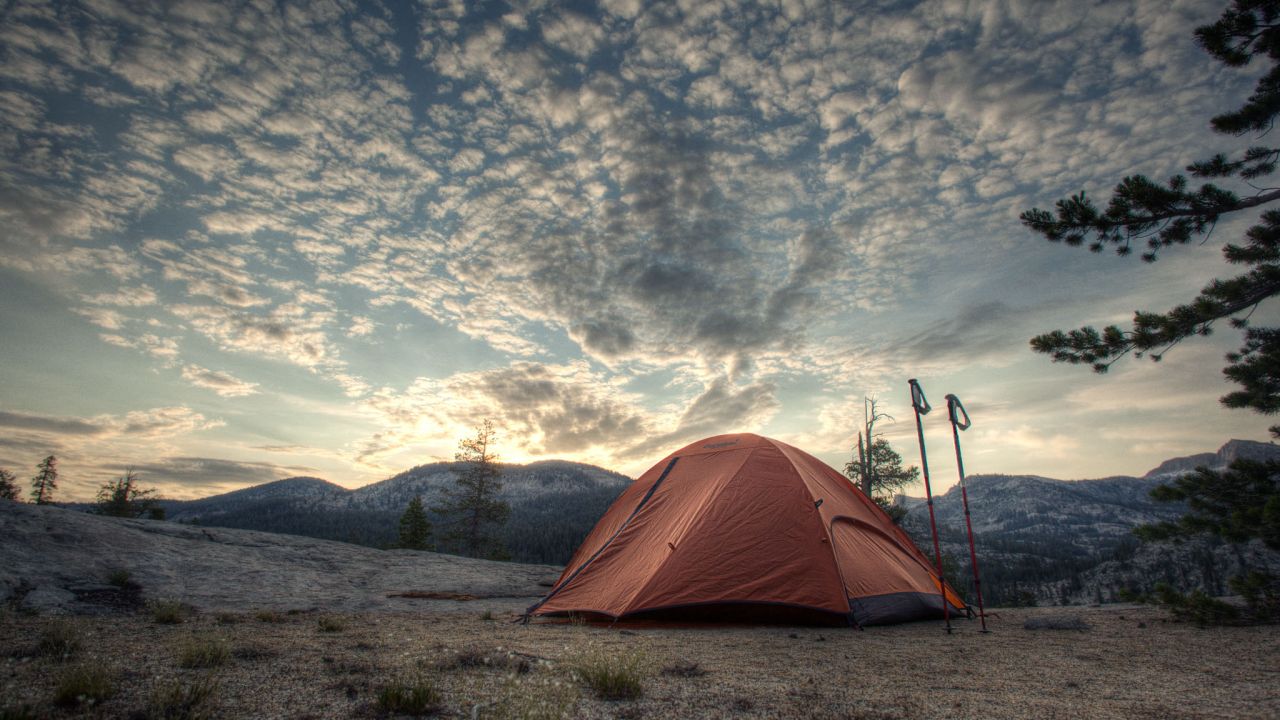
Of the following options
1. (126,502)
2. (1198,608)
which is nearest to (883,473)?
(1198,608)

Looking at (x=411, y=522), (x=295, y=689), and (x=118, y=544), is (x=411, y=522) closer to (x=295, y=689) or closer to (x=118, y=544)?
(x=118, y=544)

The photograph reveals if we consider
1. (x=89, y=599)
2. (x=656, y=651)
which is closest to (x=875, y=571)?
(x=656, y=651)

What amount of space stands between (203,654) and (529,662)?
2.79 m

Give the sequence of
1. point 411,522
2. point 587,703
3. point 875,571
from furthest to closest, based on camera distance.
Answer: point 411,522 → point 875,571 → point 587,703

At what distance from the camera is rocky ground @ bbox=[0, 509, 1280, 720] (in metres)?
3.55

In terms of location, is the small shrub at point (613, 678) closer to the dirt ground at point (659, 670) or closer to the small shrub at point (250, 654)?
the dirt ground at point (659, 670)

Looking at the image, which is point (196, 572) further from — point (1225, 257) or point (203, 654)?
point (1225, 257)

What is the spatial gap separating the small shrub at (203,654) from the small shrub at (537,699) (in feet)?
8.57

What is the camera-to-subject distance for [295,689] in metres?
3.82

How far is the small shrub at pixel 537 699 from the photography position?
9.95 feet

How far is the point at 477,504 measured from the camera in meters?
35.2

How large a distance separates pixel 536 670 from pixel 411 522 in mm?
41438

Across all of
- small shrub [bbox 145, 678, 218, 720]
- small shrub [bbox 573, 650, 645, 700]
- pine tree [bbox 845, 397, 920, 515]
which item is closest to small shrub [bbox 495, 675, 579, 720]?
small shrub [bbox 573, 650, 645, 700]

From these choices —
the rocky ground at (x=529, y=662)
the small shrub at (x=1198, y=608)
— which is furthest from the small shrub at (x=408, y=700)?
the small shrub at (x=1198, y=608)
